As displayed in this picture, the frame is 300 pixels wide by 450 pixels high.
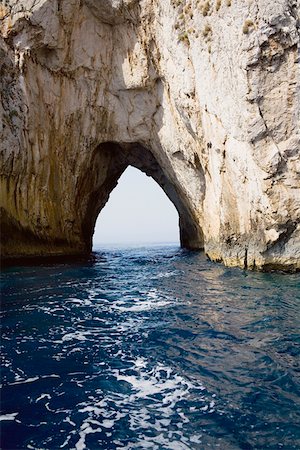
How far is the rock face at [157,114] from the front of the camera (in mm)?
14258

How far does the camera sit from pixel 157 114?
22.5 m

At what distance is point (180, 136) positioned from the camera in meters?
20.9

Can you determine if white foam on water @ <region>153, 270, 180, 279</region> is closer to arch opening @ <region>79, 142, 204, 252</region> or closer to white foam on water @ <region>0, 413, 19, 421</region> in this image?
arch opening @ <region>79, 142, 204, 252</region>

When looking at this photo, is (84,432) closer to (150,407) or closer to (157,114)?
(150,407)

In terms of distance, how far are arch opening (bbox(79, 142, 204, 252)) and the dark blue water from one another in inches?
596

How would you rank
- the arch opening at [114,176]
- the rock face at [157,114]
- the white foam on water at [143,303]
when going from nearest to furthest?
the white foam on water at [143,303] → the rock face at [157,114] → the arch opening at [114,176]

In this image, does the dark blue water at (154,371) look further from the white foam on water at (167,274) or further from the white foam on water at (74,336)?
the white foam on water at (167,274)

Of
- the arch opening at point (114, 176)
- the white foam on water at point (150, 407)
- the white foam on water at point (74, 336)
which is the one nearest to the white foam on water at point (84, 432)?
the white foam on water at point (150, 407)

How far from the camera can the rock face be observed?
46.8 feet

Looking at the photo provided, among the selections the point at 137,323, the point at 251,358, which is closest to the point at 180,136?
the point at 137,323

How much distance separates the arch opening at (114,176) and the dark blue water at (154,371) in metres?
15.1

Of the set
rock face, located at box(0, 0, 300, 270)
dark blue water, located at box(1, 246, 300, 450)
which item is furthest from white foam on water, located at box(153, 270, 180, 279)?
dark blue water, located at box(1, 246, 300, 450)

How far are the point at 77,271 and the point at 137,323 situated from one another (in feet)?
34.4

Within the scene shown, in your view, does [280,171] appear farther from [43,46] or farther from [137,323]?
[43,46]
